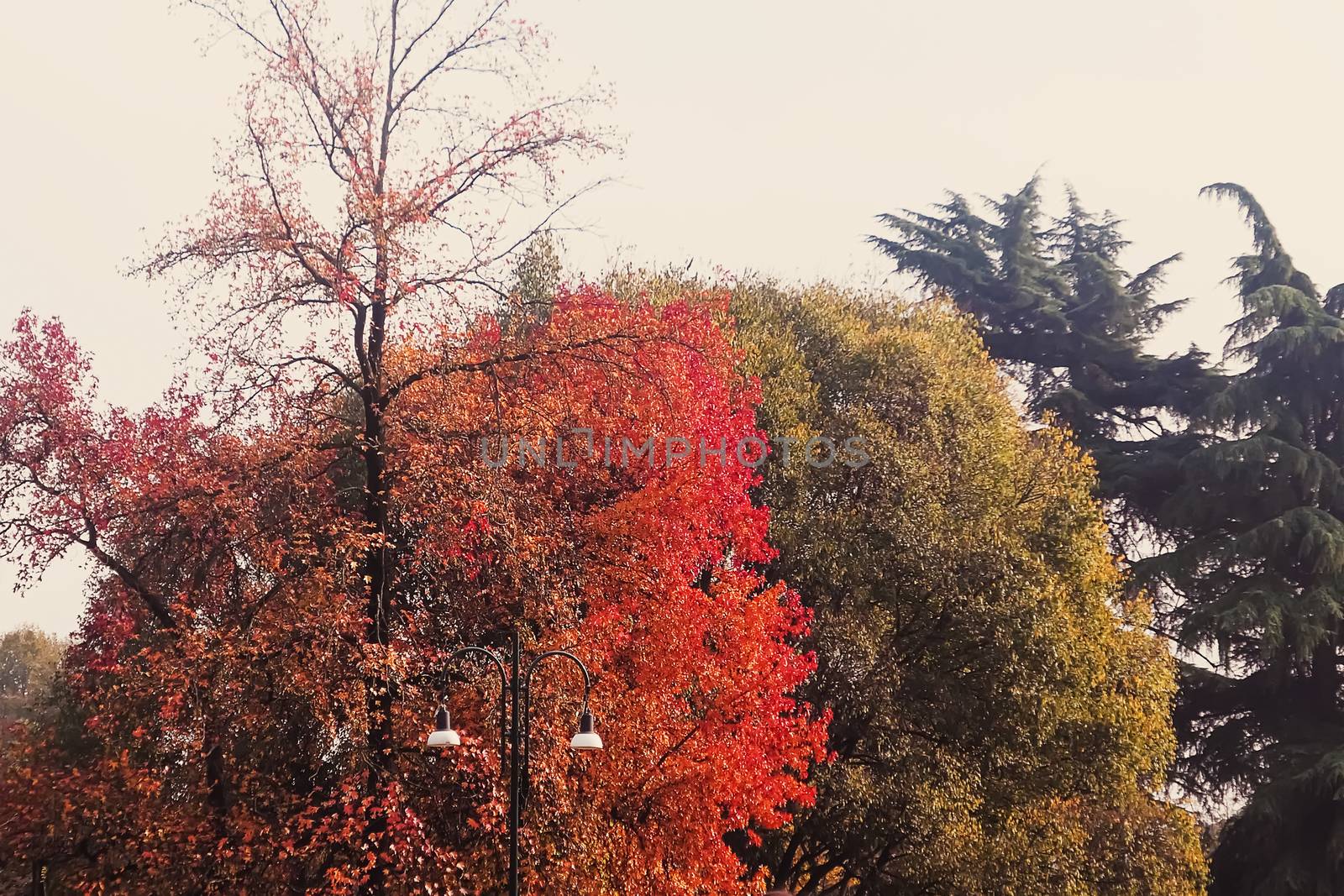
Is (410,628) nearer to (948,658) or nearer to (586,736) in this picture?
(586,736)

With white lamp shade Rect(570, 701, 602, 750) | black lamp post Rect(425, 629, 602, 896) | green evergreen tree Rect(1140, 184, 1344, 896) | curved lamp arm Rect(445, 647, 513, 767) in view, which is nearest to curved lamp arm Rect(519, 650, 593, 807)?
black lamp post Rect(425, 629, 602, 896)

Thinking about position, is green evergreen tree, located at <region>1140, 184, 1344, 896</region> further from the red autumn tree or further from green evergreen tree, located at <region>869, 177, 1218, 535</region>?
the red autumn tree

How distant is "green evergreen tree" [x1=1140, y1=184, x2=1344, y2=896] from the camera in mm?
26172

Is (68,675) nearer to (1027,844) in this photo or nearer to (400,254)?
(400,254)

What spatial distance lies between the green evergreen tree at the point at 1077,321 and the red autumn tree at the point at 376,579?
18.8 m

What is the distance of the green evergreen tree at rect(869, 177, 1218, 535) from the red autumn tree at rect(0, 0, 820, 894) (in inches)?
740

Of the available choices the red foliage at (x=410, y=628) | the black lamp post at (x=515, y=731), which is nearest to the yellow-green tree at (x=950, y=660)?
the red foliage at (x=410, y=628)

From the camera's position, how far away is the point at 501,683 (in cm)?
1404

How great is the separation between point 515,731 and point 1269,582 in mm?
22019

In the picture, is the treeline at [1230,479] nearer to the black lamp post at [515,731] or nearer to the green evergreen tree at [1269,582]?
the green evergreen tree at [1269,582]

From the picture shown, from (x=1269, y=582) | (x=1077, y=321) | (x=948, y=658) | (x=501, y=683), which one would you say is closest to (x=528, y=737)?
(x=501, y=683)

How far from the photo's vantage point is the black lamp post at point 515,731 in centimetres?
1204

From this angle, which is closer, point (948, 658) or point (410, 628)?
point (410, 628)

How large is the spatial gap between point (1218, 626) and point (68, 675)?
2432 cm
